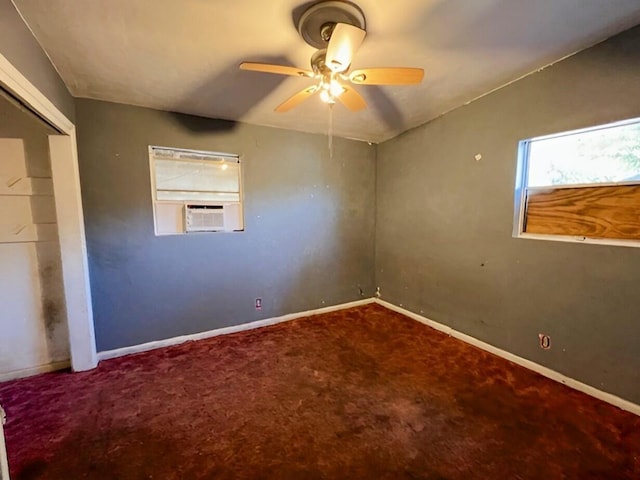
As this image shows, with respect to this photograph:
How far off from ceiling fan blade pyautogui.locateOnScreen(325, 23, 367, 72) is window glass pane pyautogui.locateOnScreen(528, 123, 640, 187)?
183cm

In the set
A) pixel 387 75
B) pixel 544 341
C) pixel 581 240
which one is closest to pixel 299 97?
pixel 387 75

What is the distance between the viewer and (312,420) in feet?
5.90

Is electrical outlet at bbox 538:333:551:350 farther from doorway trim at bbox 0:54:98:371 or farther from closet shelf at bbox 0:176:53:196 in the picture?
closet shelf at bbox 0:176:53:196

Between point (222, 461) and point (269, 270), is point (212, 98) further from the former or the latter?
point (222, 461)

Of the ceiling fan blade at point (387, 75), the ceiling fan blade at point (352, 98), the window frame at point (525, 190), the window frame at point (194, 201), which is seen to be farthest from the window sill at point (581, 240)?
the window frame at point (194, 201)

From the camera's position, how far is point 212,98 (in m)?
2.46

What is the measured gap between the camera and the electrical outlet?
89.2 inches

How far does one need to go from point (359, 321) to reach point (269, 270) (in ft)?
4.11

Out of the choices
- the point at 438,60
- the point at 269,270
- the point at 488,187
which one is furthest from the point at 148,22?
the point at 488,187

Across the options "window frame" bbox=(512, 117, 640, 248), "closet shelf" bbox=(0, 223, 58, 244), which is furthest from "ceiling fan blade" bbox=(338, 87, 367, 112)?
"closet shelf" bbox=(0, 223, 58, 244)

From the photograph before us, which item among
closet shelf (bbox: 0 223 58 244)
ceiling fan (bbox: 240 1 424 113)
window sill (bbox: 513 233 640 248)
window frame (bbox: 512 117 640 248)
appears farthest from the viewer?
closet shelf (bbox: 0 223 58 244)

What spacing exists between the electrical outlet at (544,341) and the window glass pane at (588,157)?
1.23 metres

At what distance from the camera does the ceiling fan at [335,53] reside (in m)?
1.43

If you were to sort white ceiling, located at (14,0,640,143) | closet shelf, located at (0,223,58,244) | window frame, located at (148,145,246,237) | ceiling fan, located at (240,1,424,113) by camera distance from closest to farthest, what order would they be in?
ceiling fan, located at (240,1,424,113) → white ceiling, located at (14,0,640,143) → closet shelf, located at (0,223,58,244) → window frame, located at (148,145,246,237)
